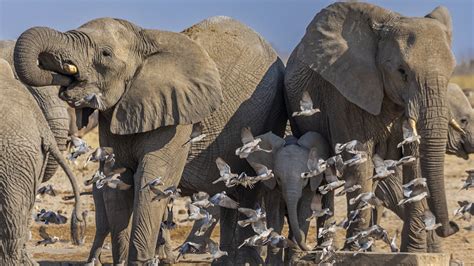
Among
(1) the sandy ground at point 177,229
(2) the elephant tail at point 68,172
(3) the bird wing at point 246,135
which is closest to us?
(2) the elephant tail at point 68,172

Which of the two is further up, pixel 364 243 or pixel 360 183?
pixel 360 183

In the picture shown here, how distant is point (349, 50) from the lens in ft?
48.0

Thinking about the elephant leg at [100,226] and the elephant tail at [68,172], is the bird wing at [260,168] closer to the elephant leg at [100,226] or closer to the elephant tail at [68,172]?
the elephant leg at [100,226]

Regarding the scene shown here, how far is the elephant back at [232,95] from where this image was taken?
588 inches

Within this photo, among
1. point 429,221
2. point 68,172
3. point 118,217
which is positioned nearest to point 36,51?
point 68,172

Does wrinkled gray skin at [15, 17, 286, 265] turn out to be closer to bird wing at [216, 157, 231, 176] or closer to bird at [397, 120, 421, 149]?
bird wing at [216, 157, 231, 176]

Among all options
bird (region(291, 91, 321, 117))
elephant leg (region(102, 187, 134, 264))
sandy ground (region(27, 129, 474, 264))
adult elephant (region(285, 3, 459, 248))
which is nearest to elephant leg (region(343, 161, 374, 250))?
adult elephant (region(285, 3, 459, 248))

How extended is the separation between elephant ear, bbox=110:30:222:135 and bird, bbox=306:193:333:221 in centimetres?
115

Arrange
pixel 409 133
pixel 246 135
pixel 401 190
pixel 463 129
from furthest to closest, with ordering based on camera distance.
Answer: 1. pixel 463 129
2. pixel 401 190
3. pixel 246 135
4. pixel 409 133

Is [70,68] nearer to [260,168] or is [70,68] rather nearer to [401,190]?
[260,168]

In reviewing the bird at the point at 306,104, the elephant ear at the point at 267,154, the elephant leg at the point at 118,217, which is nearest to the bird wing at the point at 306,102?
the bird at the point at 306,104

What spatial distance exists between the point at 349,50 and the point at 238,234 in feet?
6.85

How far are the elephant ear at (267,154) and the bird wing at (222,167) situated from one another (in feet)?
0.80

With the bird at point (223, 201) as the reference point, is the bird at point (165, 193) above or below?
below
